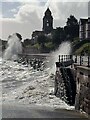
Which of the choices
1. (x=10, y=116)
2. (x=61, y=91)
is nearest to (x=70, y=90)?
(x=61, y=91)

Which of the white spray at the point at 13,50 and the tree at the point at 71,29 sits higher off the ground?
the tree at the point at 71,29

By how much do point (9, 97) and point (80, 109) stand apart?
370 inches

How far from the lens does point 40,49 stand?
452 ft

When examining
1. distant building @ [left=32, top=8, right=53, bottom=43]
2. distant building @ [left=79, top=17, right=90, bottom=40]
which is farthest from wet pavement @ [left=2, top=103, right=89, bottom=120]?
distant building @ [left=32, top=8, right=53, bottom=43]

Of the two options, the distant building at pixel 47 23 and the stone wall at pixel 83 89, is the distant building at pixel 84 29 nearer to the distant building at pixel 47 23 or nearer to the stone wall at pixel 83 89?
the distant building at pixel 47 23

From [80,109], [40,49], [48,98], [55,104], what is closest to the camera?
[80,109]

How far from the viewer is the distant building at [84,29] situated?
452ft

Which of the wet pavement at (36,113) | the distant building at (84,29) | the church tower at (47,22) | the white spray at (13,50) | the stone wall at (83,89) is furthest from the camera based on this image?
the church tower at (47,22)

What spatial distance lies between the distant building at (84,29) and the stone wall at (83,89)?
104m

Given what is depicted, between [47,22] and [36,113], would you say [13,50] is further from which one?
[36,113]

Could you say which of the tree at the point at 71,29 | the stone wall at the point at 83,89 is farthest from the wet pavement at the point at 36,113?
the tree at the point at 71,29

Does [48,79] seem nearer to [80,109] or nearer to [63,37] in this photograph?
[80,109]

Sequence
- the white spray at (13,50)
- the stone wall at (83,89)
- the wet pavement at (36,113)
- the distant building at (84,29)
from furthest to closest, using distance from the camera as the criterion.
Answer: the distant building at (84,29) < the white spray at (13,50) < the stone wall at (83,89) < the wet pavement at (36,113)

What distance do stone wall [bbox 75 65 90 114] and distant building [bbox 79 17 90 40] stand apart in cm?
10431
